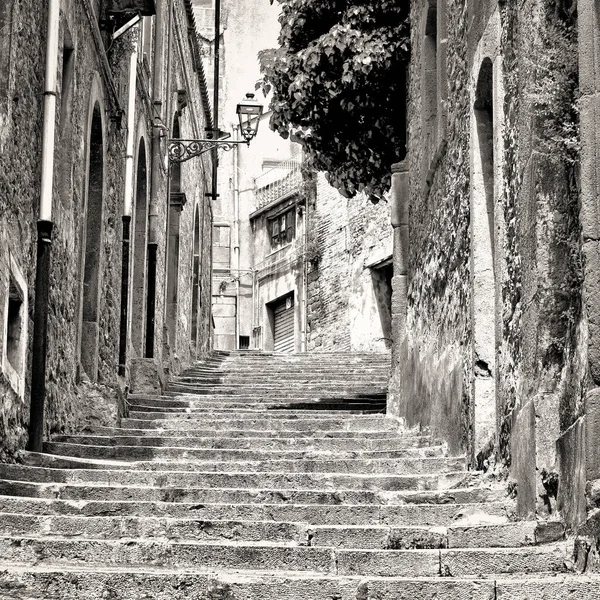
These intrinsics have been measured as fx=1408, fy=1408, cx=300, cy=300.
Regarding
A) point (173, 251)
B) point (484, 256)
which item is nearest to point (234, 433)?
point (484, 256)

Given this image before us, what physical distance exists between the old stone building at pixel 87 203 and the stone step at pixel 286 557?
8.24 feet

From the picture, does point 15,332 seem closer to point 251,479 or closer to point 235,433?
point 251,479

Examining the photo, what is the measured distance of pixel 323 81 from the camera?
48.8 feet

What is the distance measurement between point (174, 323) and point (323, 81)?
20.1ft

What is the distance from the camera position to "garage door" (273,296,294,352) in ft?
106

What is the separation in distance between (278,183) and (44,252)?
25.0 m

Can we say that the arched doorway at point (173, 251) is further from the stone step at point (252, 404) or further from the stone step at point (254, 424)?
the stone step at point (254, 424)

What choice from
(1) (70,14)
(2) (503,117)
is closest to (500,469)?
(2) (503,117)

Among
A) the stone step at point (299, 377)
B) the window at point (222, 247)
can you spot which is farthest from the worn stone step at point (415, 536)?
the window at point (222, 247)

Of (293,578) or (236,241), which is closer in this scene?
(293,578)

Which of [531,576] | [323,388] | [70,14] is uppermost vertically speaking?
[70,14]

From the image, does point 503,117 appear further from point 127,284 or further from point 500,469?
point 127,284

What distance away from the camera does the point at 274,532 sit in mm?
7051

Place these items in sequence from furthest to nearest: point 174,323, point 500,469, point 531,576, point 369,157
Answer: point 174,323 < point 369,157 < point 500,469 < point 531,576
